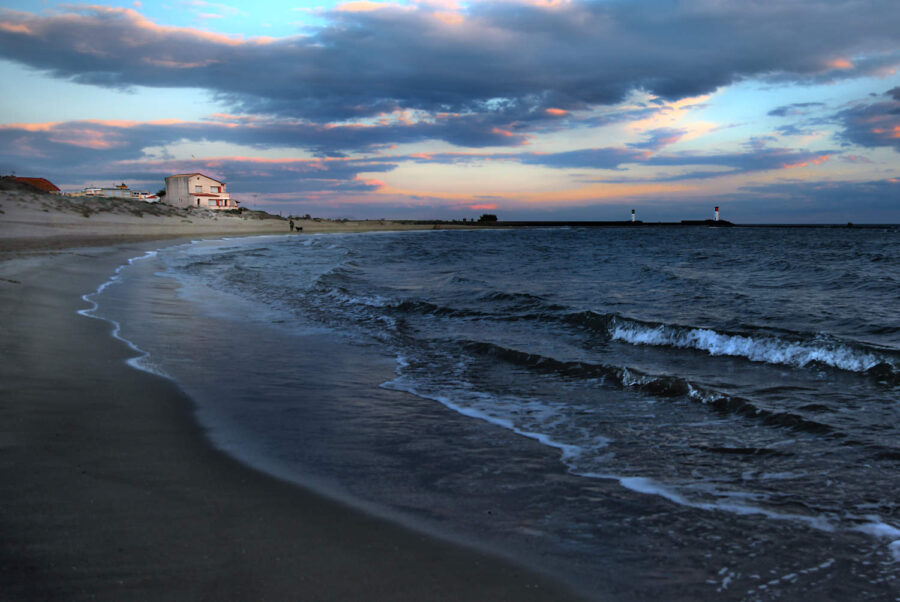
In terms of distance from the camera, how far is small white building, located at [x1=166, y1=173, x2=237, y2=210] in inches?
3204

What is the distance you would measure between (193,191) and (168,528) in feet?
290

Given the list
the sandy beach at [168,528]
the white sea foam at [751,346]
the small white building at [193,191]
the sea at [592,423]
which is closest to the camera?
the sandy beach at [168,528]

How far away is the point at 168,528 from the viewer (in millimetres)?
2809

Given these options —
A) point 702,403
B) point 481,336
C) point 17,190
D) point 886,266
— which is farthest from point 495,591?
point 17,190

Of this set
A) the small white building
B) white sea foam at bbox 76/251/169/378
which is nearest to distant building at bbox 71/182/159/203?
the small white building

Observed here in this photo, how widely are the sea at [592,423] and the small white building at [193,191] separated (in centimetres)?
7565

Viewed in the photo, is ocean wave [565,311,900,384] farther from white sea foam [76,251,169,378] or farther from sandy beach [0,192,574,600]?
white sea foam [76,251,169,378]

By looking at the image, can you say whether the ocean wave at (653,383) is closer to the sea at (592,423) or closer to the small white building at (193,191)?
the sea at (592,423)

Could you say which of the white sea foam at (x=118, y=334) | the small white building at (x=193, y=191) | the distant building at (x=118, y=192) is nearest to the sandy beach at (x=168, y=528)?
the white sea foam at (x=118, y=334)

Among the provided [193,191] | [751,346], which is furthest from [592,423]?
[193,191]

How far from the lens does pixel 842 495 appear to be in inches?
150

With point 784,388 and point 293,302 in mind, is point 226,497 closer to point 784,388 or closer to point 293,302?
point 784,388

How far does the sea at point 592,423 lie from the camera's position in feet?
9.95

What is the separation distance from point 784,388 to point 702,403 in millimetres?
1313
